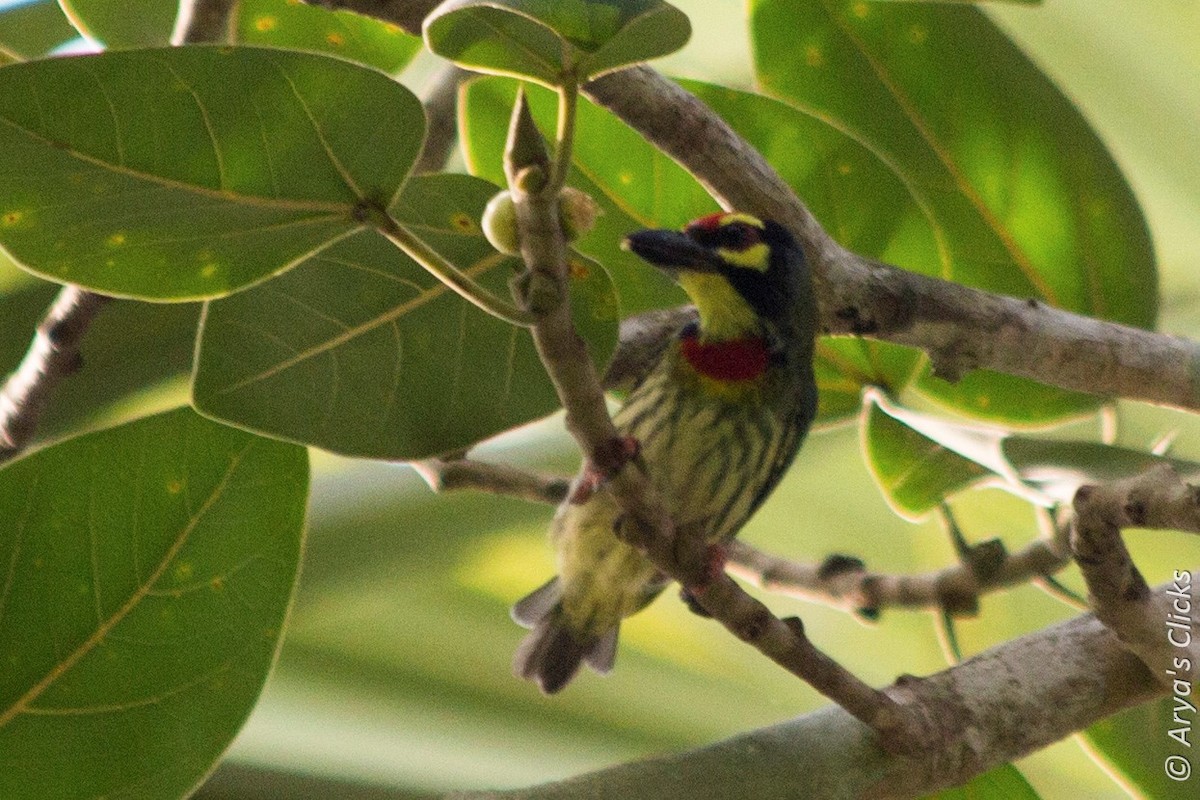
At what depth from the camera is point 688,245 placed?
1.37m

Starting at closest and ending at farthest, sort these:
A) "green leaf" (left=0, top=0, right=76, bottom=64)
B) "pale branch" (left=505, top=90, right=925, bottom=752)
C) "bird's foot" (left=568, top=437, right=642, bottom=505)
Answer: "pale branch" (left=505, top=90, right=925, bottom=752), "bird's foot" (left=568, top=437, right=642, bottom=505), "green leaf" (left=0, top=0, right=76, bottom=64)

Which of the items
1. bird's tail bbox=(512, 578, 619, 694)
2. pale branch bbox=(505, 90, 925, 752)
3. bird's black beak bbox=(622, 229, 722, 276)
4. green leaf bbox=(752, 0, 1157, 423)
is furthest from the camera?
bird's tail bbox=(512, 578, 619, 694)

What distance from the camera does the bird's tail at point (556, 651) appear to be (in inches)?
75.3

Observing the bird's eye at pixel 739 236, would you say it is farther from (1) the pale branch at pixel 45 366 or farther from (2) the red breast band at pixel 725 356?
(1) the pale branch at pixel 45 366

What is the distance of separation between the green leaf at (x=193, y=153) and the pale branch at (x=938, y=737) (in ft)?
1.56

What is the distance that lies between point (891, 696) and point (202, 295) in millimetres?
720

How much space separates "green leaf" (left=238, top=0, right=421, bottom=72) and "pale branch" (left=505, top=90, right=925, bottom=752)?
75 cm

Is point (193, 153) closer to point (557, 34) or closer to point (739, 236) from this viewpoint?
point (557, 34)

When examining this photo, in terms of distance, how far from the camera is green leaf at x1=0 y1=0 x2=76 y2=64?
7.11 ft

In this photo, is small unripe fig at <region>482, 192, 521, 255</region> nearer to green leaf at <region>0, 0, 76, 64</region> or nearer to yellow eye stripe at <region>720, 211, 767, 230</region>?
yellow eye stripe at <region>720, 211, 767, 230</region>

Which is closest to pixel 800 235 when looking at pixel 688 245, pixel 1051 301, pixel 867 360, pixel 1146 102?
pixel 688 245

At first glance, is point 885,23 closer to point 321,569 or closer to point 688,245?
Answer: point 688,245

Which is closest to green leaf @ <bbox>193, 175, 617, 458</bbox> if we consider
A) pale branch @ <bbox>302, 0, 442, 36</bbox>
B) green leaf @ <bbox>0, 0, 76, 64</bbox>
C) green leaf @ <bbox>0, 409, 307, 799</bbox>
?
green leaf @ <bbox>0, 409, 307, 799</bbox>

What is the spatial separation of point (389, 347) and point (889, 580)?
2.58 ft
